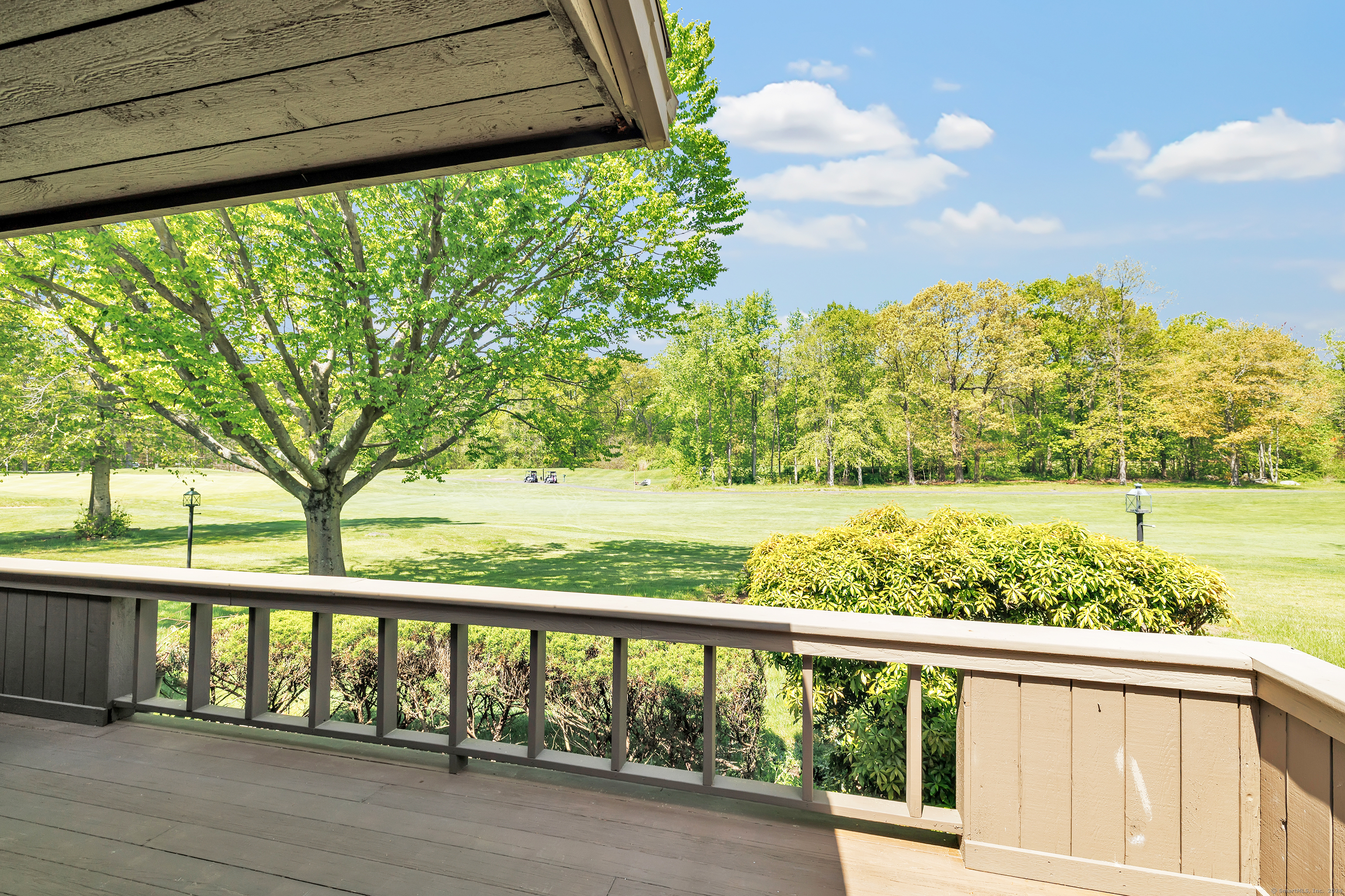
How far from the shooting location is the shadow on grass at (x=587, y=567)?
9.29 m

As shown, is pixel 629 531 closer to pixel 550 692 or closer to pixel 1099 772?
pixel 550 692

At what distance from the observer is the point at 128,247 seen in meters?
6.10

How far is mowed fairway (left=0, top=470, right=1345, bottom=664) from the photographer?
9.17 metres

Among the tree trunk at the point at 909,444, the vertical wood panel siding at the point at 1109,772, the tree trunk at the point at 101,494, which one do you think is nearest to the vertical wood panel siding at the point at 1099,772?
the vertical wood panel siding at the point at 1109,772

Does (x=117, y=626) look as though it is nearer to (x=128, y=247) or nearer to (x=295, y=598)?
(x=295, y=598)

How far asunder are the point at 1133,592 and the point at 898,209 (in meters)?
38.4

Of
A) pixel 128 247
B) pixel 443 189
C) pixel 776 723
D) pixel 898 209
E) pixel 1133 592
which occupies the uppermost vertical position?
pixel 898 209

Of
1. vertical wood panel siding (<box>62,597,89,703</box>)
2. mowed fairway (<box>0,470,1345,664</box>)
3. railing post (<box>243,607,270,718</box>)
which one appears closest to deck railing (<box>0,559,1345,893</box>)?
railing post (<box>243,607,270,718</box>)

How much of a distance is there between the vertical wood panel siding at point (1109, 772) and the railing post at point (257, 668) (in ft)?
6.82

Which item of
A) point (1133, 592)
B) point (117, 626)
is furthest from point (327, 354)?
point (1133, 592)

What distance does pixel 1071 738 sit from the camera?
1293 mm

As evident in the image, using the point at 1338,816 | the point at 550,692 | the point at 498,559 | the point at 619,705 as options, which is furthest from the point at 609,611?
the point at 498,559

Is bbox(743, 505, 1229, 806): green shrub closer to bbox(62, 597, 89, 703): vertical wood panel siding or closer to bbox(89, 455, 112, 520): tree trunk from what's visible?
bbox(62, 597, 89, 703): vertical wood panel siding

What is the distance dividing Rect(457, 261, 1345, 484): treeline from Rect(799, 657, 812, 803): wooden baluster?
1467 centimetres
